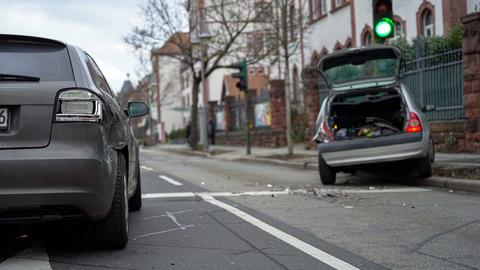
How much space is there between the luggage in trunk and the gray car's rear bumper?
6365 mm

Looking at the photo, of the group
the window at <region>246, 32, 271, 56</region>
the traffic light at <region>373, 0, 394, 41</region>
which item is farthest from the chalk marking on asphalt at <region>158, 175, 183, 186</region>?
the window at <region>246, 32, 271, 56</region>

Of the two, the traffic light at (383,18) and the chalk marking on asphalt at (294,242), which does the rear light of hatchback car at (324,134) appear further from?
the chalk marking on asphalt at (294,242)

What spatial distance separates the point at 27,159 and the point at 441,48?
12713mm

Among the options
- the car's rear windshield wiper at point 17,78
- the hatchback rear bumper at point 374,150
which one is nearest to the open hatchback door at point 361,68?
the hatchback rear bumper at point 374,150

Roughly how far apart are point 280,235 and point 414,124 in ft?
15.6

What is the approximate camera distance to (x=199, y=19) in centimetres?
2783

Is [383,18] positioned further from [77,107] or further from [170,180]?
[77,107]

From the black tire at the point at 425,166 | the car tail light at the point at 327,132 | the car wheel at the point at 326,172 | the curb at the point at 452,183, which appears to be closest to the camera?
the curb at the point at 452,183

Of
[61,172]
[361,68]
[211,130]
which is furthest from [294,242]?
[211,130]

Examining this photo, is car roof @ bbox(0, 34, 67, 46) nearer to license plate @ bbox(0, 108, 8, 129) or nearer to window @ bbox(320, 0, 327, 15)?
license plate @ bbox(0, 108, 8, 129)

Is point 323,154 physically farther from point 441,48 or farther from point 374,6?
point 441,48

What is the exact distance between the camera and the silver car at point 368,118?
9.79 metres

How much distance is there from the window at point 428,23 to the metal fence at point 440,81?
692cm

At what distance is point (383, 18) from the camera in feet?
36.5
